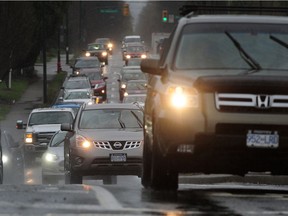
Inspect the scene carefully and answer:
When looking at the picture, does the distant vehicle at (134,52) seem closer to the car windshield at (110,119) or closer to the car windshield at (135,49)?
the car windshield at (135,49)

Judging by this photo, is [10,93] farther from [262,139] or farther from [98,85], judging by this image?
[262,139]

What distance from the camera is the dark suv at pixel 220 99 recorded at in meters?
10.0

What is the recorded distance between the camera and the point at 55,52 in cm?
11112

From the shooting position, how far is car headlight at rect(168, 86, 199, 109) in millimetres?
10102

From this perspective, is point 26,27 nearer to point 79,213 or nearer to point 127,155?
point 127,155

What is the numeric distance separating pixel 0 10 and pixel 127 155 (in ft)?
114

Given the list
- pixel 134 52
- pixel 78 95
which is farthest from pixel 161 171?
pixel 134 52

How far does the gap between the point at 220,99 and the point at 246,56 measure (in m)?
0.99

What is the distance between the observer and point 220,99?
10.1 m

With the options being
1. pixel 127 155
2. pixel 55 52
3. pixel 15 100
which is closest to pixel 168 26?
pixel 55 52

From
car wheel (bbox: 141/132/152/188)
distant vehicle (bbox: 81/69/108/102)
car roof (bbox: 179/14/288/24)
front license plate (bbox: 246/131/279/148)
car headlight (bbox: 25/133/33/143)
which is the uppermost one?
car roof (bbox: 179/14/288/24)

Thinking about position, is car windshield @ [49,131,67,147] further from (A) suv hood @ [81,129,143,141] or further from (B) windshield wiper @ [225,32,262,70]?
(B) windshield wiper @ [225,32,262,70]

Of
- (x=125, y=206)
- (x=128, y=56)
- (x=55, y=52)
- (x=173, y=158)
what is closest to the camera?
(x=125, y=206)

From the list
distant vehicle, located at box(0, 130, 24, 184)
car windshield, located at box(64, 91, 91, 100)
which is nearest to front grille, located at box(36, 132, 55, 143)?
distant vehicle, located at box(0, 130, 24, 184)
